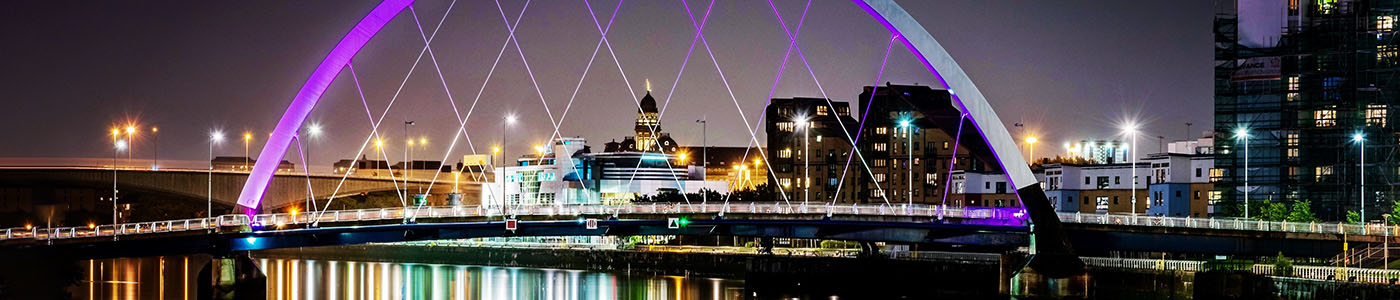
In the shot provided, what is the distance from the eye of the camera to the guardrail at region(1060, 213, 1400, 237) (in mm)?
74375

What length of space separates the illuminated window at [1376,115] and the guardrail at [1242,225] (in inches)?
955

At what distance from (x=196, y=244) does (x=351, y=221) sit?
22.2 ft

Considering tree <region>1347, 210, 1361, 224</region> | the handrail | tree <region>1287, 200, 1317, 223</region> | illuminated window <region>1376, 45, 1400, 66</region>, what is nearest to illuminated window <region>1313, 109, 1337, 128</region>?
illuminated window <region>1376, 45, 1400, 66</region>

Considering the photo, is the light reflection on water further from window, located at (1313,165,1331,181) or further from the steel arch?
window, located at (1313,165,1331,181)

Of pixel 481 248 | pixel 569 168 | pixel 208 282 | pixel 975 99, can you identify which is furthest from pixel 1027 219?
pixel 569 168

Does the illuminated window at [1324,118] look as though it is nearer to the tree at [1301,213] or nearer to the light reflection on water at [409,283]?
the tree at [1301,213]

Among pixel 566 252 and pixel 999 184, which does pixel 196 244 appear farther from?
pixel 999 184

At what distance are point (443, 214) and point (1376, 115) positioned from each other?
55557 millimetres

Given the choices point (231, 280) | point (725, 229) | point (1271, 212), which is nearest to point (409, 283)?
point (231, 280)

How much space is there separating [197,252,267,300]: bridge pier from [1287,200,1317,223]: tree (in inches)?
2143

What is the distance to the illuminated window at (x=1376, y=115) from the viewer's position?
98688 mm

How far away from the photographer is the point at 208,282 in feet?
246

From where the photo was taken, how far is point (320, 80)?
266 feet

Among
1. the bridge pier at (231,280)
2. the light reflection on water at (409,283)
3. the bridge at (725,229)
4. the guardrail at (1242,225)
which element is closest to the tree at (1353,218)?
the guardrail at (1242,225)
